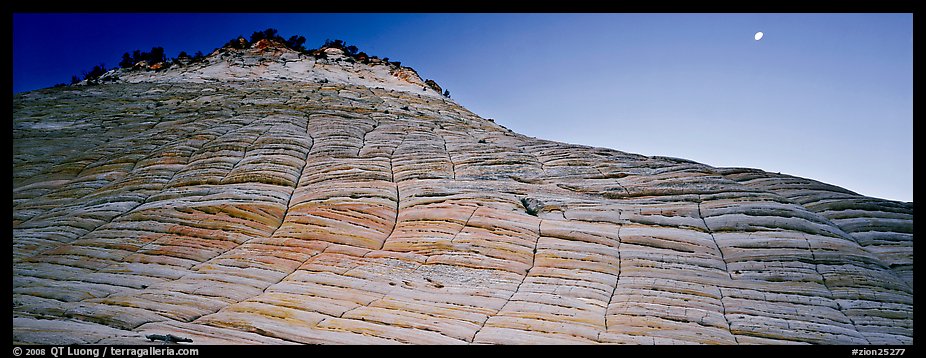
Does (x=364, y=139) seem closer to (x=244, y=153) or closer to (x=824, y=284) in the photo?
(x=244, y=153)

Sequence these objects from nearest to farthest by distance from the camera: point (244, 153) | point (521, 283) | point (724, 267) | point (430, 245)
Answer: point (521, 283) < point (724, 267) < point (430, 245) < point (244, 153)

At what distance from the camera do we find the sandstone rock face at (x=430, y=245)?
8.98m

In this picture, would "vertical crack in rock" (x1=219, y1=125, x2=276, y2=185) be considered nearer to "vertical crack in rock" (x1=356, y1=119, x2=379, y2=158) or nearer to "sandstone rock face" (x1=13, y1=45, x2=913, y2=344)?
"sandstone rock face" (x1=13, y1=45, x2=913, y2=344)

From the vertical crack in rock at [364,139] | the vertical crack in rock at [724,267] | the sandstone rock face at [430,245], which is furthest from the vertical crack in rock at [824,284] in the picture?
the vertical crack in rock at [364,139]

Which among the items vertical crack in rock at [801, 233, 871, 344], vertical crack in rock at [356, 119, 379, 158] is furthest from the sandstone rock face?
vertical crack in rock at [356, 119, 379, 158]

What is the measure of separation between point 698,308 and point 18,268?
12428 millimetres

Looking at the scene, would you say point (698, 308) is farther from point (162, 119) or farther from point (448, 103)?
point (448, 103)

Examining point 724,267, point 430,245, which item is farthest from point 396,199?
point 724,267

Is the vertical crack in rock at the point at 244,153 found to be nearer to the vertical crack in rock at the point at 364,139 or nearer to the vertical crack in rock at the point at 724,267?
the vertical crack in rock at the point at 364,139

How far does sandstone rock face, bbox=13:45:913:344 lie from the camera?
898 centimetres

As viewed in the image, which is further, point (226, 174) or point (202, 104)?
point (202, 104)

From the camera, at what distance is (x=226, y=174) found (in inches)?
650

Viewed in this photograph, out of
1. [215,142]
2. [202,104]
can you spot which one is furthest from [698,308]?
[202,104]

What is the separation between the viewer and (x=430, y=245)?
12.4 metres
